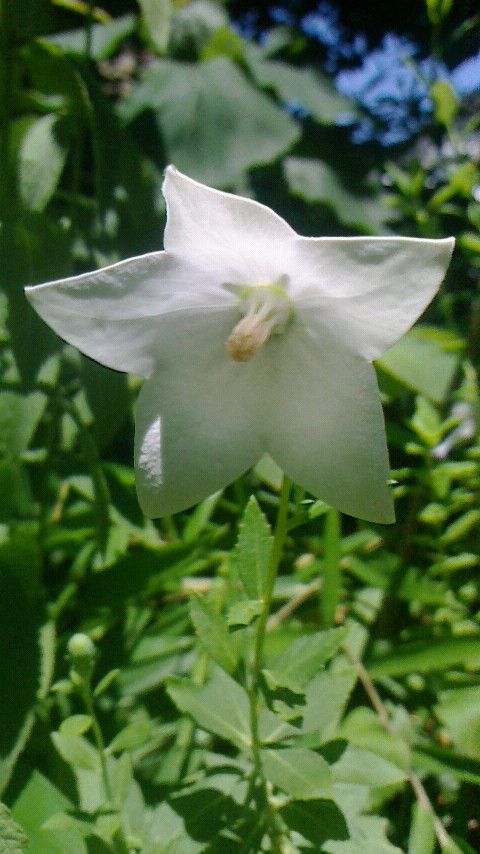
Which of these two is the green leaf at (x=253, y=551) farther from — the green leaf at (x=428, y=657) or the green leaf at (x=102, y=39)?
the green leaf at (x=102, y=39)

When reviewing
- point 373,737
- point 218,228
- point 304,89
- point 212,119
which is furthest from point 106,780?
point 304,89

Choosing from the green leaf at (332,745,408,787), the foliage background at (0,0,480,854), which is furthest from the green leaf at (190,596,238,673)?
the green leaf at (332,745,408,787)

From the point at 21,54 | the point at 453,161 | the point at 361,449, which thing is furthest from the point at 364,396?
the point at 21,54

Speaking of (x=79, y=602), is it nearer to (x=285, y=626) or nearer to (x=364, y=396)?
(x=285, y=626)

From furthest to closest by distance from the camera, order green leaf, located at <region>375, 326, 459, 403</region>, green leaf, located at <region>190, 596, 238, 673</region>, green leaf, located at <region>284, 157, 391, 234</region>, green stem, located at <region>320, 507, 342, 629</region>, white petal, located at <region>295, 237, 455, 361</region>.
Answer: green leaf, located at <region>284, 157, 391, 234</region>
green leaf, located at <region>375, 326, 459, 403</region>
green stem, located at <region>320, 507, 342, 629</region>
green leaf, located at <region>190, 596, 238, 673</region>
white petal, located at <region>295, 237, 455, 361</region>

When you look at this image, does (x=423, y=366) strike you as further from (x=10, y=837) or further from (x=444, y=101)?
(x=10, y=837)

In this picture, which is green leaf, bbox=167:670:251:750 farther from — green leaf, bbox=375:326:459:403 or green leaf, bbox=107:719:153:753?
green leaf, bbox=375:326:459:403
